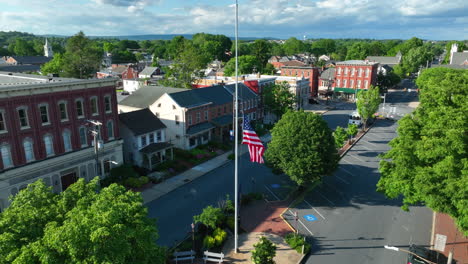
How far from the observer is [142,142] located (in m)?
39.7

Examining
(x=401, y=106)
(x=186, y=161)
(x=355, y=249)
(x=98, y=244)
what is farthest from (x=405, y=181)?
(x=401, y=106)

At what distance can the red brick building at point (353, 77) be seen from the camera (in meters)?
87.8

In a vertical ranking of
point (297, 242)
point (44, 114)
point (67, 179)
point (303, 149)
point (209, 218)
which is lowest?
point (297, 242)

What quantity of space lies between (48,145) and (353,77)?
264 feet

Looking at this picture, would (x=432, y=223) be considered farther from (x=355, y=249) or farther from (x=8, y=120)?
(x=8, y=120)

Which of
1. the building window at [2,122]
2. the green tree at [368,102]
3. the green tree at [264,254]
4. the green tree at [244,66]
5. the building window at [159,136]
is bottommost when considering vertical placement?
the green tree at [264,254]

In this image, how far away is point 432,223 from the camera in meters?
27.6

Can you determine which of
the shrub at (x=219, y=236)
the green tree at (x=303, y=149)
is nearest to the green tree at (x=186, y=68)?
the green tree at (x=303, y=149)

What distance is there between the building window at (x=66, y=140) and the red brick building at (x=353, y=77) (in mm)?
77706

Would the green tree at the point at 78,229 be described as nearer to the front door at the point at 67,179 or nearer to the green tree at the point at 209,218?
the green tree at the point at 209,218

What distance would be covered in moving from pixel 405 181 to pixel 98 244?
19983mm

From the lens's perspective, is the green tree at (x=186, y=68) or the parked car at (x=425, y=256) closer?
the parked car at (x=425, y=256)

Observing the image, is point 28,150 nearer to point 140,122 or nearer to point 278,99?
point 140,122

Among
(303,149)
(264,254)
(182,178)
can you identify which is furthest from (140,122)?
(264,254)
